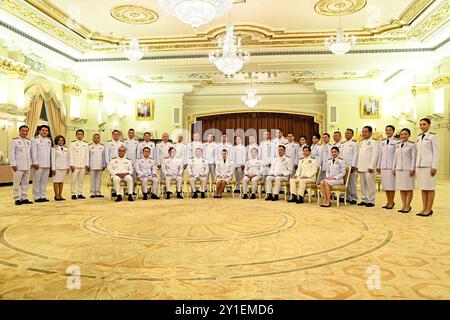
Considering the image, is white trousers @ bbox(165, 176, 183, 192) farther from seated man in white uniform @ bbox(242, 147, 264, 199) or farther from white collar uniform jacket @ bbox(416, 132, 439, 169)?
white collar uniform jacket @ bbox(416, 132, 439, 169)

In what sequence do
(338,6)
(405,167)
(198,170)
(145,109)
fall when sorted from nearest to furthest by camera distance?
(405,167) < (198,170) < (338,6) < (145,109)

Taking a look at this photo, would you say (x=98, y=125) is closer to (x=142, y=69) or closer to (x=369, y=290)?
(x=142, y=69)

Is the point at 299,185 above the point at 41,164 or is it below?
below

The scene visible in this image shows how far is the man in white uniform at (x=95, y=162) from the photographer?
7.90m

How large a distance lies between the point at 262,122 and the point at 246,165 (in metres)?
10.6

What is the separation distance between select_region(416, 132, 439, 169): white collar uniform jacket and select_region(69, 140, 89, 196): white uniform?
6476 millimetres

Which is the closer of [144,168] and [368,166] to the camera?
[368,166]

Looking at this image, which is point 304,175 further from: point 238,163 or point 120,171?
point 120,171

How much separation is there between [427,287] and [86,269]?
255cm

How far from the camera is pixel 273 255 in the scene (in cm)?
325

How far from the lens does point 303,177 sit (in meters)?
7.32

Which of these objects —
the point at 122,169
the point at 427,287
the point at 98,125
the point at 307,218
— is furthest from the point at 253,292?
the point at 98,125

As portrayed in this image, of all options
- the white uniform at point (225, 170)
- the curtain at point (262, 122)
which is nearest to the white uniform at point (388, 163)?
the white uniform at point (225, 170)

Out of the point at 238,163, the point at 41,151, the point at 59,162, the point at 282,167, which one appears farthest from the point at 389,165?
the point at 41,151
